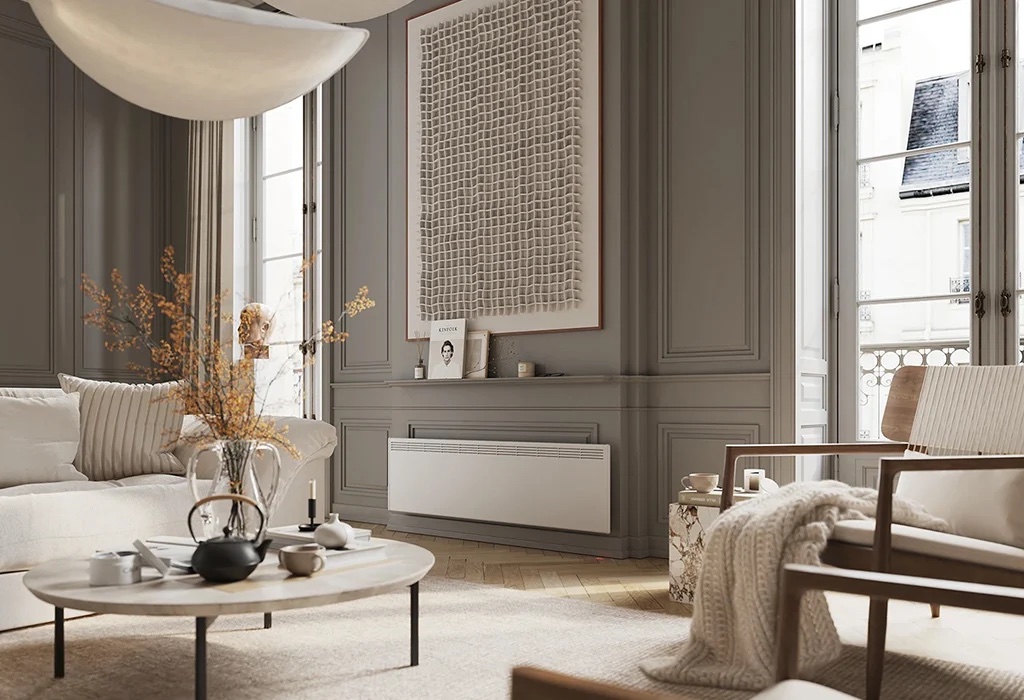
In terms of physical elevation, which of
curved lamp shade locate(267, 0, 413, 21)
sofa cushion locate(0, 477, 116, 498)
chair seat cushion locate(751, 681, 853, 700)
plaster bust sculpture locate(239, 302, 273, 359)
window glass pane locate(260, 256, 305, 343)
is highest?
curved lamp shade locate(267, 0, 413, 21)

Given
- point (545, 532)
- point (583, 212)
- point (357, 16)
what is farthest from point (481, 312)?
point (357, 16)

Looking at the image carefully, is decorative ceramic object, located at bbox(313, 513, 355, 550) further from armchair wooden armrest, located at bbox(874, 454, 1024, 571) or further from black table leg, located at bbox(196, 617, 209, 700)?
armchair wooden armrest, located at bbox(874, 454, 1024, 571)

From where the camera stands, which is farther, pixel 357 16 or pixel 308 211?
pixel 308 211

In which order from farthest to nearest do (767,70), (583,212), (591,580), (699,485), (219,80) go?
(583,212) → (767,70) → (591,580) → (699,485) → (219,80)

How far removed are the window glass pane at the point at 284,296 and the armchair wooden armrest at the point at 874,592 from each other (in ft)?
16.5

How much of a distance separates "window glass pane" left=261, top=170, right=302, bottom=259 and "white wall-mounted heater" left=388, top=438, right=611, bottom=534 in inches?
71.1

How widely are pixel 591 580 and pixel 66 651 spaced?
6.39 ft

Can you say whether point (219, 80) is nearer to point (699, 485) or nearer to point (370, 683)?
point (370, 683)

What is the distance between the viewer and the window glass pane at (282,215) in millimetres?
6203

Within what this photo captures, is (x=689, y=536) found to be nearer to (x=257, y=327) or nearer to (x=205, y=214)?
(x=257, y=327)

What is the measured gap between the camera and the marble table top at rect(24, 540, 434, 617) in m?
2.04

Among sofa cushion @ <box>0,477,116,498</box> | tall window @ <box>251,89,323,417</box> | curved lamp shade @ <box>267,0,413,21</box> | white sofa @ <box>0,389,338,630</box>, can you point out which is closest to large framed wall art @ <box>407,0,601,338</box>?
tall window @ <box>251,89,323,417</box>

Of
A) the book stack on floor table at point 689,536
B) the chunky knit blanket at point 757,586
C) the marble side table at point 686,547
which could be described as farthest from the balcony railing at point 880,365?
the chunky knit blanket at point 757,586

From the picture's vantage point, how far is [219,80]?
2676mm
